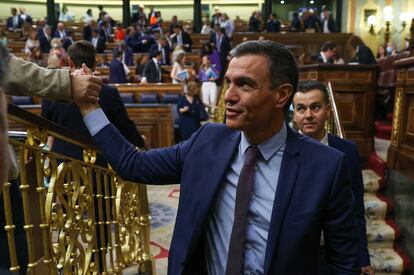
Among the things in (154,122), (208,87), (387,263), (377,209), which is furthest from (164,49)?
(387,263)

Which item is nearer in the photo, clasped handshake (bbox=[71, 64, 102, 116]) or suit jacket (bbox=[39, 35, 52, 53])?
clasped handshake (bbox=[71, 64, 102, 116])

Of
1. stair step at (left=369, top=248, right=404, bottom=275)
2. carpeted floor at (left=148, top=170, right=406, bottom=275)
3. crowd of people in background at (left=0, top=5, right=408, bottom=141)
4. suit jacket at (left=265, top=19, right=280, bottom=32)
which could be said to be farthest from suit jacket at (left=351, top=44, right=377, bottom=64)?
suit jacket at (left=265, top=19, right=280, bottom=32)

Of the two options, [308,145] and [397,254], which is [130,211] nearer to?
[308,145]

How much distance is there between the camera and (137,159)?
1.48 m

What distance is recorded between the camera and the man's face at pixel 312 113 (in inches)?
87.6

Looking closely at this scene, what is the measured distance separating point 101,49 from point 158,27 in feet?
10.9

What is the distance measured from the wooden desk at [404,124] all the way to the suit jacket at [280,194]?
2830 millimetres

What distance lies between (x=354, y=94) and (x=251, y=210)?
4.40 metres

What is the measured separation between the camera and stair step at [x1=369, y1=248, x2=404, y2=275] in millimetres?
3541

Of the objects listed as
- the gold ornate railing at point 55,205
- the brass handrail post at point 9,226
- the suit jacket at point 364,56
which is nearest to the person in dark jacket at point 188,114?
the suit jacket at point 364,56

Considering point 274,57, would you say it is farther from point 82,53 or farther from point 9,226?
point 82,53

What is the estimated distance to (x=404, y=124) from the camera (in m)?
4.03

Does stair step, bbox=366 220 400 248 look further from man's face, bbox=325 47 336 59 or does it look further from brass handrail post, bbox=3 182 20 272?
man's face, bbox=325 47 336 59

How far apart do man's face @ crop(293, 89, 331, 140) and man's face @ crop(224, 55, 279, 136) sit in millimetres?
936
